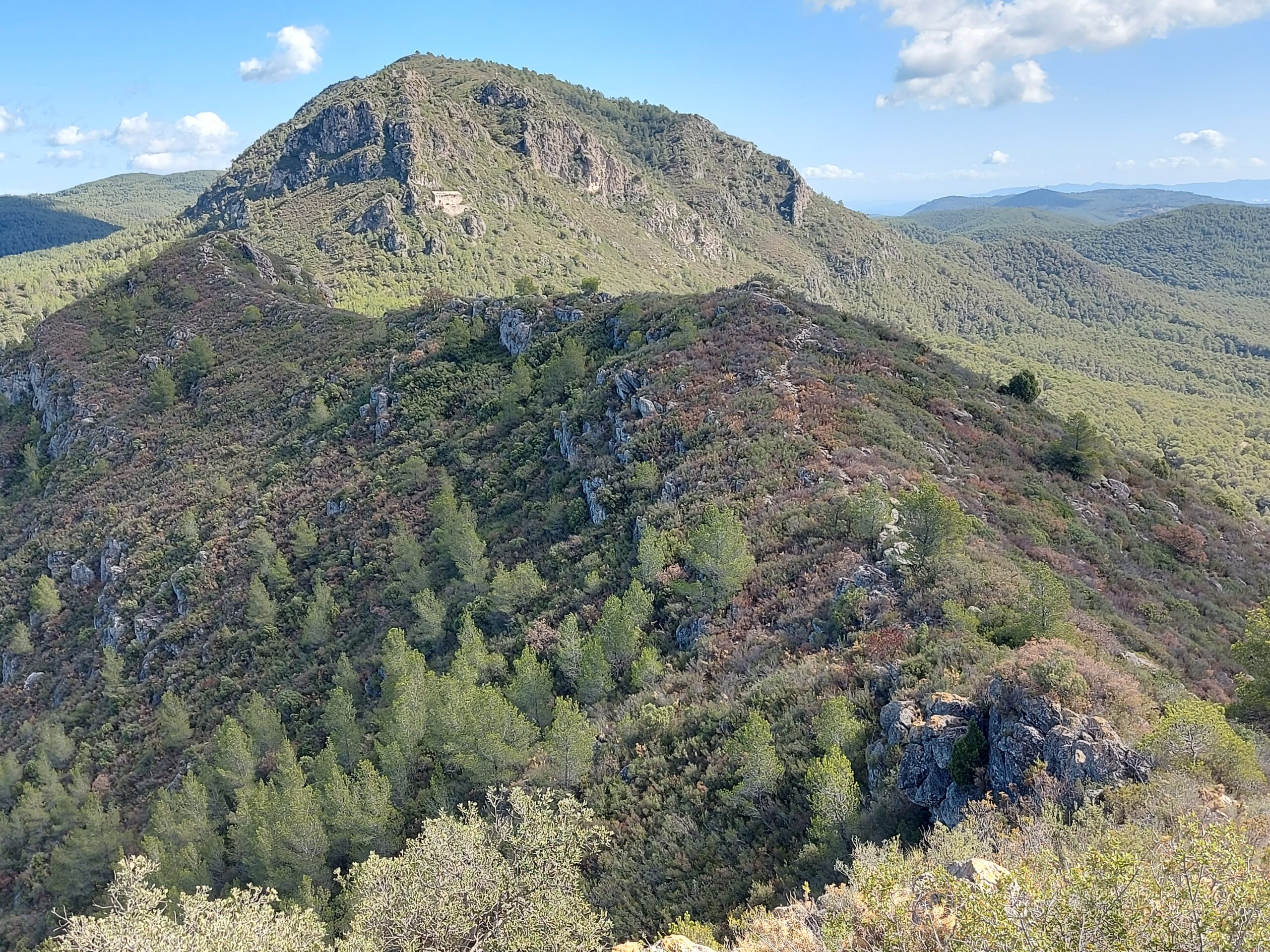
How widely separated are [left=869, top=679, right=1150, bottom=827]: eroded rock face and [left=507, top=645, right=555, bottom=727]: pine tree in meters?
11.8

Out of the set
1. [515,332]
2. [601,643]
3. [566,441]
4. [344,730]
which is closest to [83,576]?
[344,730]

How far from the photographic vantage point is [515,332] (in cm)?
5184

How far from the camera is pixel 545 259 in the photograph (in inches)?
5925

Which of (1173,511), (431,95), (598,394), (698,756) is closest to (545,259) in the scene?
(431,95)

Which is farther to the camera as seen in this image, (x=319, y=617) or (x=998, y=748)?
(x=319, y=617)

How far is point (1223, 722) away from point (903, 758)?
5.61 m

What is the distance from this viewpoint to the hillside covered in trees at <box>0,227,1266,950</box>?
46.0 feet

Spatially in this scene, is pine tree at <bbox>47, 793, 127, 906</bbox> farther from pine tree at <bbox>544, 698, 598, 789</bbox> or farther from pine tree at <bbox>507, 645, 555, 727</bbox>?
pine tree at <bbox>544, 698, 598, 789</bbox>

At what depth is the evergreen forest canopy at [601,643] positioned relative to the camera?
12062mm

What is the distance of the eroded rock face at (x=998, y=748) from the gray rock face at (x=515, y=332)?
4131 centimetres

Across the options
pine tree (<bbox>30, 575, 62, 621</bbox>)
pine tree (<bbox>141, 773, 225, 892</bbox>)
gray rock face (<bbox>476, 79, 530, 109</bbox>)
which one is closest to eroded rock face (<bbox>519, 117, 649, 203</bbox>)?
gray rock face (<bbox>476, 79, 530, 109</bbox>)

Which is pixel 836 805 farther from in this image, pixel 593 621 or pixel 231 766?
pixel 231 766

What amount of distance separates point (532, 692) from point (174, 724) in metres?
21.9

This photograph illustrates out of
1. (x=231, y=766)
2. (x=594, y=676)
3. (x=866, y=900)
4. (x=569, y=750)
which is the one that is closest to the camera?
(x=866, y=900)
